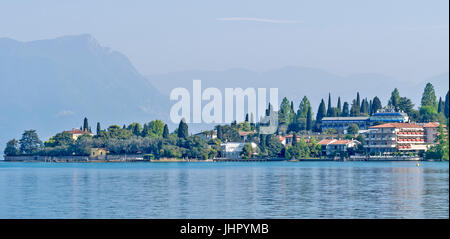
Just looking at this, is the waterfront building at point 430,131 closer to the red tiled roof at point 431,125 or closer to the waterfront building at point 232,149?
the red tiled roof at point 431,125

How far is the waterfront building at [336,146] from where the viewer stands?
10900cm

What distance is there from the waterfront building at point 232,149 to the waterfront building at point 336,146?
10.8 metres

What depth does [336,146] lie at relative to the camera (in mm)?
109875

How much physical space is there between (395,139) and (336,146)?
8205 mm

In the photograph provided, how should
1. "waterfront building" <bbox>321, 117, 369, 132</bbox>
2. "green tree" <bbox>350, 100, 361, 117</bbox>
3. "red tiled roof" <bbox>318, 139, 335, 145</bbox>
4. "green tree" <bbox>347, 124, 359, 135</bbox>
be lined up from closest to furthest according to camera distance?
"red tiled roof" <bbox>318, 139, 335, 145</bbox>
"green tree" <bbox>347, 124, 359, 135</bbox>
"waterfront building" <bbox>321, 117, 369, 132</bbox>
"green tree" <bbox>350, 100, 361, 117</bbox>

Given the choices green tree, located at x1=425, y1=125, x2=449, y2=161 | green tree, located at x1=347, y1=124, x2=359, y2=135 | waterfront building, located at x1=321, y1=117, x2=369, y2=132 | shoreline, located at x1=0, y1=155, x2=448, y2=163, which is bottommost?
shoreline, located at x1=0, y1=155, x2=448, y2=163

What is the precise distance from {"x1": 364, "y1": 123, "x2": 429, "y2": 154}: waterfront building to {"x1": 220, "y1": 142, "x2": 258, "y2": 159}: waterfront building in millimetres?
17602

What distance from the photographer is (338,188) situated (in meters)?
34.7

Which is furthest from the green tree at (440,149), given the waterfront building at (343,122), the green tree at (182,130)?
the green tree at (182,130)

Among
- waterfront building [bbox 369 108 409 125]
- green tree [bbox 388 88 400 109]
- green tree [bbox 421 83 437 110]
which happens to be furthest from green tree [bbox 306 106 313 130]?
green tree [bbox 421 83 437 110]

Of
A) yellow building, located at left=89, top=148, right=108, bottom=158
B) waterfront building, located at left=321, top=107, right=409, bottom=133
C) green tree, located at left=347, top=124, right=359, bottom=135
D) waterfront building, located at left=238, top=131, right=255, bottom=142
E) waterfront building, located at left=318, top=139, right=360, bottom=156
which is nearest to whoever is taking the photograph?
waterfront building, located at left=318, top=139, right=360, bottom=156

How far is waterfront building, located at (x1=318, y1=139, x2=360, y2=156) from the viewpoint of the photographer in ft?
358

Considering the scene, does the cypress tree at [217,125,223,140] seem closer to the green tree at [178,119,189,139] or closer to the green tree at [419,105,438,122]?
the green tree at [178,119,189,139]
